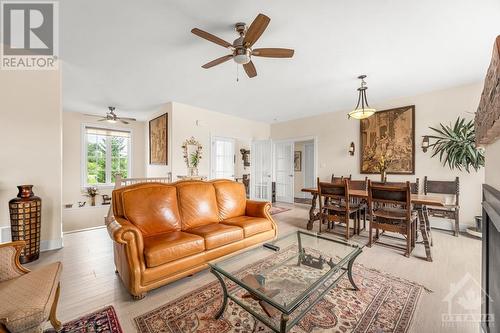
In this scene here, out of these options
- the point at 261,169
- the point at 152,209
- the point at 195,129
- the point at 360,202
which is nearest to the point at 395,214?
the point at 360,202

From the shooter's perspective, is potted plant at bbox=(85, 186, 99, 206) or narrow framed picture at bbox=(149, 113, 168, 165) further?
potted plant at bbox=(85, 186, 99, 206)

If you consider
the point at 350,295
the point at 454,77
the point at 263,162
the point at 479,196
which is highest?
the point at 454,77

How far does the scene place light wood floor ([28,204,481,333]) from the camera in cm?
171

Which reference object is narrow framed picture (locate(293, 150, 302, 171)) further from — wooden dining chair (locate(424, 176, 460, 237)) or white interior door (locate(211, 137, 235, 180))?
wooden dining chair (locate(424, 176, 460, 237))

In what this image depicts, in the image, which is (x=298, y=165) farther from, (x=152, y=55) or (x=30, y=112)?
(x=30, y=112)

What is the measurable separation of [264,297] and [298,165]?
279 inches

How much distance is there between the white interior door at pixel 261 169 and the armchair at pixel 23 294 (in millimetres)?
5681

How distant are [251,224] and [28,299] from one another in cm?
209

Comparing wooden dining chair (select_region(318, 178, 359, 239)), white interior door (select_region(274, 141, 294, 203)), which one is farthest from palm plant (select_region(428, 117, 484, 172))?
white interior door (select_region(274, 141, 294, 203))

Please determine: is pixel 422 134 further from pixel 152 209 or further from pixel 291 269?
pixel 152 209

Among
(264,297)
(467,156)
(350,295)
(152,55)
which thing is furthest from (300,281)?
(467,156)

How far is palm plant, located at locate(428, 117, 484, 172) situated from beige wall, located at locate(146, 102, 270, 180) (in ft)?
15.5

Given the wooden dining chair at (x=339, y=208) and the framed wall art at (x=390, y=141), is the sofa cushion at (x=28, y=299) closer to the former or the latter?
the wooden dining chair at (x=339, y=208)

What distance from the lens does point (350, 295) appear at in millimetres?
1939
